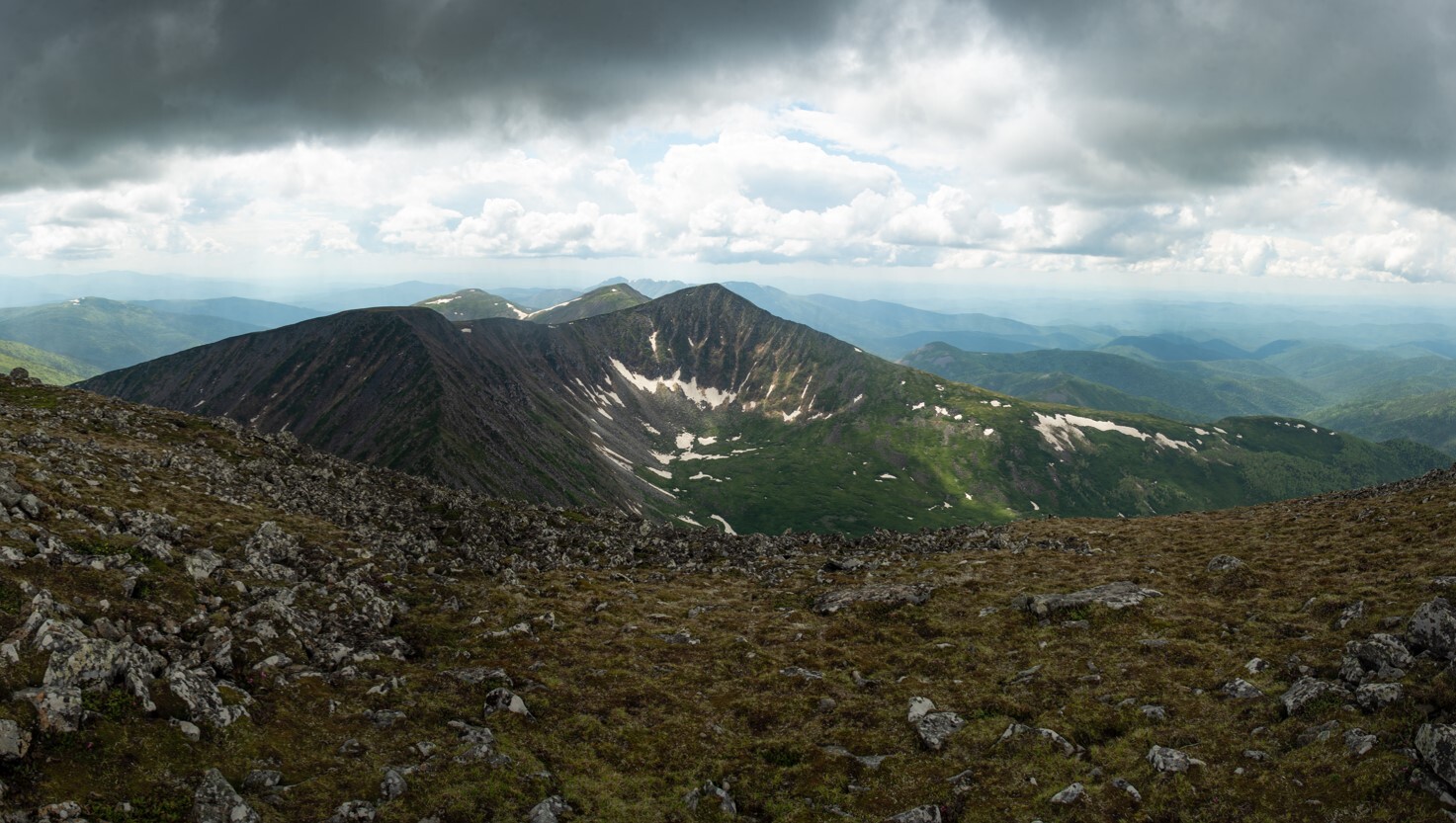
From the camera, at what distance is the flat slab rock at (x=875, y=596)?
49.3 m

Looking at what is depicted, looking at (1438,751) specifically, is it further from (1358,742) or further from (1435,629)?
(1435,629)

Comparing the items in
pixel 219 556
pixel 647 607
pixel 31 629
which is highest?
pixel 31 629

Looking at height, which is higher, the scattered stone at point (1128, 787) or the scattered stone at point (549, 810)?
the scattered stone at point (1128, 787)

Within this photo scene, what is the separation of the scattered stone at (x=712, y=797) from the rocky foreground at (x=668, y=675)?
4.8 inches

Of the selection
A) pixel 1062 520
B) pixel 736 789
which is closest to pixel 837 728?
pixel 736 789

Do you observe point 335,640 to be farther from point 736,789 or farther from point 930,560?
point 930,560

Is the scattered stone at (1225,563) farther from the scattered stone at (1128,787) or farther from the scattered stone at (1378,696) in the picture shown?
the scattered stone at (1128,787)

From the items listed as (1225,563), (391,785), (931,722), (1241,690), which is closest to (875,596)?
(931,722)

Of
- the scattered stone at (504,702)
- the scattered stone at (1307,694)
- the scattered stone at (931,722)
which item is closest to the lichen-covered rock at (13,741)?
the scattered stone at (504,702)

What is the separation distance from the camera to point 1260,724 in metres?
25.2

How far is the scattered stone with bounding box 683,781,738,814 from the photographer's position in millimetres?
25000

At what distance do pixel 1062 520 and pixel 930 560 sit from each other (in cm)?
2992

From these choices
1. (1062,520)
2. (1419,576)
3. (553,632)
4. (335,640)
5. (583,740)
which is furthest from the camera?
(1062,520)

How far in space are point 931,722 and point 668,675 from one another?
52.9ft
